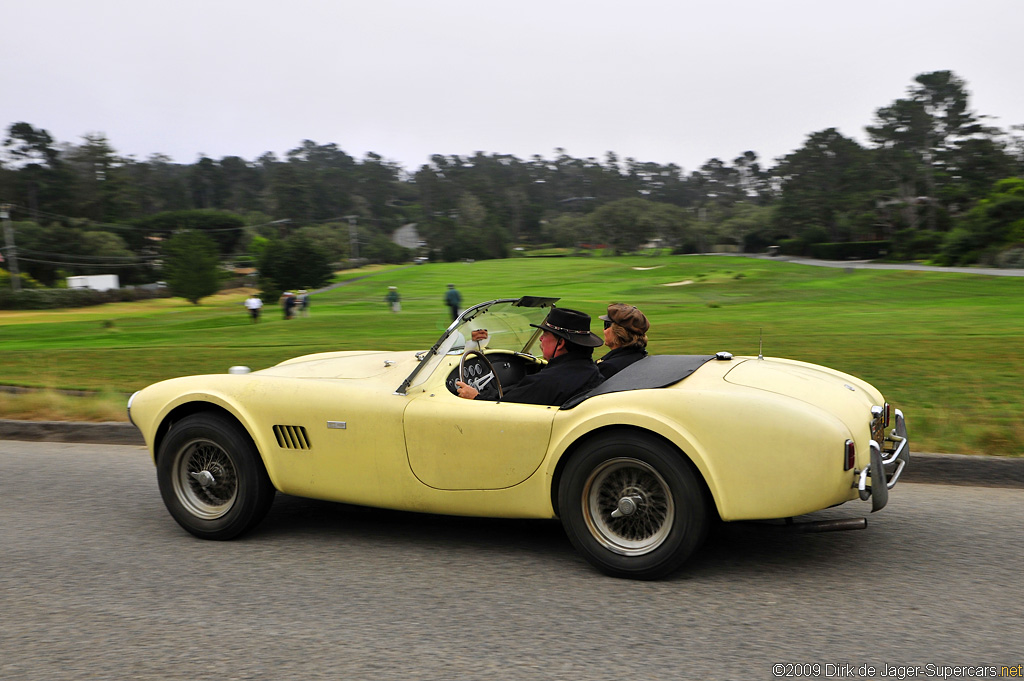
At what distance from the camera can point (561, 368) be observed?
4387mm

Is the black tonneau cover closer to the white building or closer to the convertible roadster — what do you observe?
the convertible roadster

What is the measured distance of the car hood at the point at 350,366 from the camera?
476 centimetres

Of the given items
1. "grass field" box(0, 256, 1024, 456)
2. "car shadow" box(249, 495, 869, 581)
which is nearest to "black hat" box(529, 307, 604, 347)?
"car shadow" box(249, 495, 869, 581)

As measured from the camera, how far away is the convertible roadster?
12.1 ft

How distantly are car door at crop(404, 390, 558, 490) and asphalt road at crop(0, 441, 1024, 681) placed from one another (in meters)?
0.44

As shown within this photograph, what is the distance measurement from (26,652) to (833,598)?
3.29 meters

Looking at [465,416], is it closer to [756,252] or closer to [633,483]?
[633,483]

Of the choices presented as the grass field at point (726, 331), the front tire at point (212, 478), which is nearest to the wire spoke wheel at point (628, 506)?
the front tire at point (212, 478)

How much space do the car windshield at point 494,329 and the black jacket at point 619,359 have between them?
468 millimetres

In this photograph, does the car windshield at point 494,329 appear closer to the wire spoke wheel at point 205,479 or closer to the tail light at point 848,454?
the wire spoke wheel at point 205,479

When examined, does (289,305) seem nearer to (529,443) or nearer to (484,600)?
(529,443)

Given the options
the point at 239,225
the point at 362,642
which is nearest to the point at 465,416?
the point at 362,642

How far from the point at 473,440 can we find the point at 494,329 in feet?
3.20

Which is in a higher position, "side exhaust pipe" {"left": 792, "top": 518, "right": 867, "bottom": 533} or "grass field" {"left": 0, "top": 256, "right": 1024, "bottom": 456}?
"side exhaust pipe" {"left": 792, "top": 518, "right": 867, "bottom": 533}
